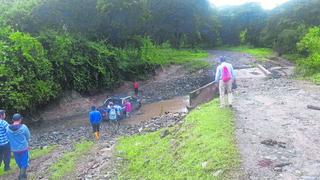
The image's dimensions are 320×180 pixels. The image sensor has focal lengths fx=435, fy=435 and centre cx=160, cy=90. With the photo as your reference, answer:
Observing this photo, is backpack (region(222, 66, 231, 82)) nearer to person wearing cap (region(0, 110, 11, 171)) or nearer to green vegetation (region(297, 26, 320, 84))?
person wearing cap (region(0, 110, 11, 171))

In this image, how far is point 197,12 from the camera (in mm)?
75188

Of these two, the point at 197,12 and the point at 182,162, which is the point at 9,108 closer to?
the point at 182,162

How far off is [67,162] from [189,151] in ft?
17.8

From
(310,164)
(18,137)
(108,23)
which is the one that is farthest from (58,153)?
A: (108,23)

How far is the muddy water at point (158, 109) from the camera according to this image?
29153 mm

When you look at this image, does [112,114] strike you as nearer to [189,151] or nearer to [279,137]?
[189,151]

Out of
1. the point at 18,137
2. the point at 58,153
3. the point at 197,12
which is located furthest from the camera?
the point at 197,12

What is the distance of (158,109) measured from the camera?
1336 inches

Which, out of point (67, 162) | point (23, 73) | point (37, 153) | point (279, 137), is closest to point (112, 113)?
point (23, 73)

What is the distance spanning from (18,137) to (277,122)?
27.2ft

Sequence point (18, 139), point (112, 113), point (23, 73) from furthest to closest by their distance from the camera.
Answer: point (23, 73), point (112, 113), point (18, 139)

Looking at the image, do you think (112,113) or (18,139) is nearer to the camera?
(18,139)

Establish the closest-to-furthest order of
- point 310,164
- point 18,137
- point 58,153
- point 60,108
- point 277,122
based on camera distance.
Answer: point 310,164
point 18,137
point 277,122
point 58,153
point 60,108

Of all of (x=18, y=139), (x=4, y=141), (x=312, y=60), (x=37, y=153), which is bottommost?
(x=37, y=153)
